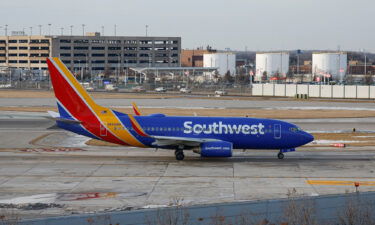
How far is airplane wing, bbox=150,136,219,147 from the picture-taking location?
149 feet

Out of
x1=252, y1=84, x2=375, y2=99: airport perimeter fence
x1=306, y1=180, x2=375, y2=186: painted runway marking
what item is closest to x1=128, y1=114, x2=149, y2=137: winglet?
x1=306, y1=180, x2=375, y2=186: painted runway marking

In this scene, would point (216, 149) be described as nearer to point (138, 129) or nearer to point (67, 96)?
point (138, 129)

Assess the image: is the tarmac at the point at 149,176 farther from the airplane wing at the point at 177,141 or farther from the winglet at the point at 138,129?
the winglet at the point at 138,129

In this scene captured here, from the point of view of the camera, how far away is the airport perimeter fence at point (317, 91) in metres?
A: 133

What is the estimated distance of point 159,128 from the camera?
46.3 m

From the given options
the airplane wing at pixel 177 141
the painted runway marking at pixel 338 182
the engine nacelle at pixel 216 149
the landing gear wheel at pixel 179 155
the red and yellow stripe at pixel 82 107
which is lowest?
the painted runway marking at pixel 338 182

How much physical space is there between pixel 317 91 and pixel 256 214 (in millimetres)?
118930

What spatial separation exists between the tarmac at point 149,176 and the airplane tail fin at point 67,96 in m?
3.76

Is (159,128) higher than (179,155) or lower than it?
higher

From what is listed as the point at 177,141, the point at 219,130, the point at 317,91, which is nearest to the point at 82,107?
the point at 177,141

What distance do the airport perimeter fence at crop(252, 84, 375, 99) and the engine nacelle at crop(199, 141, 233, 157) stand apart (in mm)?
87701

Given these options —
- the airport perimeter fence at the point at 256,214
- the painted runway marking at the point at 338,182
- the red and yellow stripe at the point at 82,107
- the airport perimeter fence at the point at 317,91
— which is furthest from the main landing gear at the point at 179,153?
the airport perimeter fence at the point at 317,91

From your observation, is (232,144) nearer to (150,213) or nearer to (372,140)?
(372,140)

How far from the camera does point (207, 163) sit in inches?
1799
